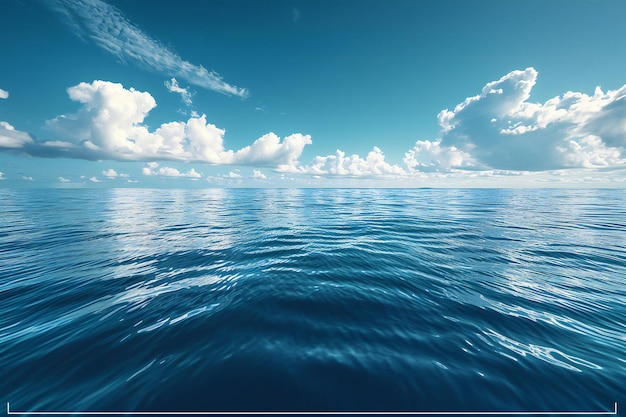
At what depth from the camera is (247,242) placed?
1473cm

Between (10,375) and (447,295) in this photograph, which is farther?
(447,295)

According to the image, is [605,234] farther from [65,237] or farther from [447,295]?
[65,237]

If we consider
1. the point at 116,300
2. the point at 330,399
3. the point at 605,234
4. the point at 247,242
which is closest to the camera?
the point at 330,399

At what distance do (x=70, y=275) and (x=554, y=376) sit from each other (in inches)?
656

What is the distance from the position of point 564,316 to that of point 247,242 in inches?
597

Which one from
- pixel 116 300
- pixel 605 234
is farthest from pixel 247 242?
pixel 605 234

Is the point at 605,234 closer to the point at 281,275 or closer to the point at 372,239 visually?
the point at 372,239

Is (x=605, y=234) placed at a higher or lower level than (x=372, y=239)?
higher

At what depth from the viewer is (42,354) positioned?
485 centimetres

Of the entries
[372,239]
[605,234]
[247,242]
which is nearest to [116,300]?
[247,242]

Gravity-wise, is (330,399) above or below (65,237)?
above

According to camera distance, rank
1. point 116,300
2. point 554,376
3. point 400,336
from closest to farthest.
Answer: point 554,376 < point 400,336 < point 116,300

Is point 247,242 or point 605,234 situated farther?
point 605,234

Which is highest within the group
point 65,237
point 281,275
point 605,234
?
point 605,234
